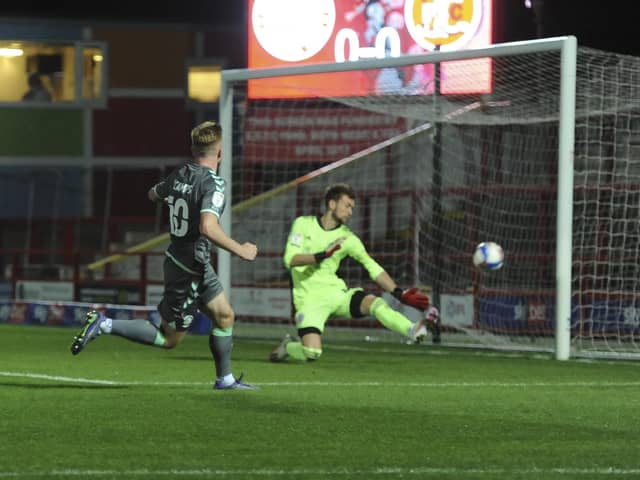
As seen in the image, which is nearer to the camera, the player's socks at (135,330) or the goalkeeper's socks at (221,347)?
the goalkeeper's socks at (221,347)

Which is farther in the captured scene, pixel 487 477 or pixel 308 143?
pixel 308 143

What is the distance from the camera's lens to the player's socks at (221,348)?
10273 mm

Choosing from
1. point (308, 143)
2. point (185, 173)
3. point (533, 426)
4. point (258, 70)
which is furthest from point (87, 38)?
point (533, 426)

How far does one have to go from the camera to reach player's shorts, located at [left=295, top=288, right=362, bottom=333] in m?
13.5

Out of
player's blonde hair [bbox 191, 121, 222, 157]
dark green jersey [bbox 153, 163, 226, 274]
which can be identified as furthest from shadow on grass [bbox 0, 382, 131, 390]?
player's blonde hair [bbox 191, 121, 222, 157]

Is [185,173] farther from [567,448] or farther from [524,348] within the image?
[524,348]

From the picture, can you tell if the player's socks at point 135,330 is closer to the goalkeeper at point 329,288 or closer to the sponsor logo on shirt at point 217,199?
the sponsor logo on shirt at point 217,199

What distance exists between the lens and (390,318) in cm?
1356

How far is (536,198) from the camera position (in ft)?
59.2

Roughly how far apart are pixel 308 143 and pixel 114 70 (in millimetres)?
12681

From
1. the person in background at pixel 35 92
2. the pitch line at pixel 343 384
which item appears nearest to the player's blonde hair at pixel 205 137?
the pitch line at pixel 343 384

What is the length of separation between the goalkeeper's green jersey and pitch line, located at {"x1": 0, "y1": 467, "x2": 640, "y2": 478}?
22.9 ft

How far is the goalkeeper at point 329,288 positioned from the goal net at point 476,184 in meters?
1.52

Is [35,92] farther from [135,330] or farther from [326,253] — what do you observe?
[135,330]
